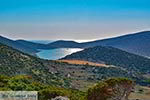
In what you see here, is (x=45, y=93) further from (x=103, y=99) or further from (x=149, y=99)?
(x=149, y=99)

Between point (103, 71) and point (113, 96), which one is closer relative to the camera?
point (113, 96)

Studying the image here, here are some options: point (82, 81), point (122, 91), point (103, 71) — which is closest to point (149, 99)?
point (82, 81)

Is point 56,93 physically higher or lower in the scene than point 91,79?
higher

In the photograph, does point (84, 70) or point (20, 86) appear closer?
point (20, 86)

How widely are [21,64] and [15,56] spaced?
8439 millimetres

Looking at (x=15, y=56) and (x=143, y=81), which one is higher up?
(x=15, y=56)

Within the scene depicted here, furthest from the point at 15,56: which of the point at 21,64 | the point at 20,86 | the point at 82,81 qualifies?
the point at 20,86

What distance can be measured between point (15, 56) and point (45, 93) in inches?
3393

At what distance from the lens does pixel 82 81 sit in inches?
5979

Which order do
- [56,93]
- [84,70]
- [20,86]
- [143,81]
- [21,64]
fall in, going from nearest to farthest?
1. [56,93]
2. [20,86]
3. [21,64]
4. [143,81]
5. [84,70]

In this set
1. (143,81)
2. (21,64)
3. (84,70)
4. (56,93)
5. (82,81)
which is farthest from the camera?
(84,70)

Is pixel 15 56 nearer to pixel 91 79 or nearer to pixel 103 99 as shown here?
pixel 91 79

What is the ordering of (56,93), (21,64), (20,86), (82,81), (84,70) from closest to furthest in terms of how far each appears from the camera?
(56,93)
(20,86)
(21,64)
(82,81)
(84,70)

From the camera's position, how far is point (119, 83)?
47062 millimetres
